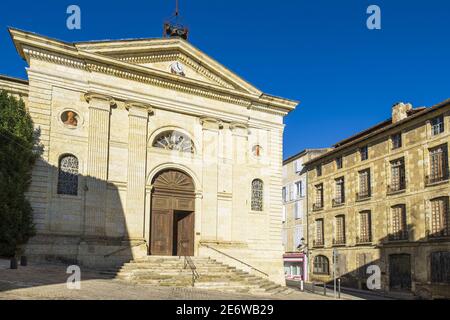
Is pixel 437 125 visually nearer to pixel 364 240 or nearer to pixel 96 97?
pixel 364 240

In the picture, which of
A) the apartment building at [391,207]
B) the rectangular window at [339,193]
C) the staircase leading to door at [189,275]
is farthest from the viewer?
the rectangular window at [339,193]

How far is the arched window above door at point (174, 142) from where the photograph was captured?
2280 cm

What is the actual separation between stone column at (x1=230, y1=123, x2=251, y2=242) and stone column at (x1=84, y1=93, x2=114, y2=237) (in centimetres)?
662

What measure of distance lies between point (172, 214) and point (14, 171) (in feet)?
23.8

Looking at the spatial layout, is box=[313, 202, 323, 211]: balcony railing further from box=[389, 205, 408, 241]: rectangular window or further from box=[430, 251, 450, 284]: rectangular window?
box=[430, 251, 450, 284]: rectangular window

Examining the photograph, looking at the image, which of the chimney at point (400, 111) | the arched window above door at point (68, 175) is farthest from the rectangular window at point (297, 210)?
the arched window above door at point (68, 175)

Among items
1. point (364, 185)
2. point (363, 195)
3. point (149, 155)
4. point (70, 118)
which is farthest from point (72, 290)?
point (364, 185)

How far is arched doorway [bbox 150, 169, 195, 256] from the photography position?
22.0 m

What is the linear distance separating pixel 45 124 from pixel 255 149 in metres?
10.7

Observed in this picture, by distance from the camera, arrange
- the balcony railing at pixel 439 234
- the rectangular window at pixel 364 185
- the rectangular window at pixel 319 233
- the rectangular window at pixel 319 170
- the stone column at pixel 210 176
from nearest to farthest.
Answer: the stone column at pixel 210 176 → the balcony railing at pixel 439 234 → the rectangular window at pixel 364 185 → the rectangular window at pixel 319 233 → the rectangular window at pixel 319 170

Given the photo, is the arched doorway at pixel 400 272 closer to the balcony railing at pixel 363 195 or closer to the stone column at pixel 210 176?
the balcony railing at pixel 363 195

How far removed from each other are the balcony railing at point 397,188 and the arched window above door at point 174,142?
1350 cm

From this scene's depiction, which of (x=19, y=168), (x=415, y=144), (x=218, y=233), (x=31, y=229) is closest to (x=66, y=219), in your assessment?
(x=31, y=229)
